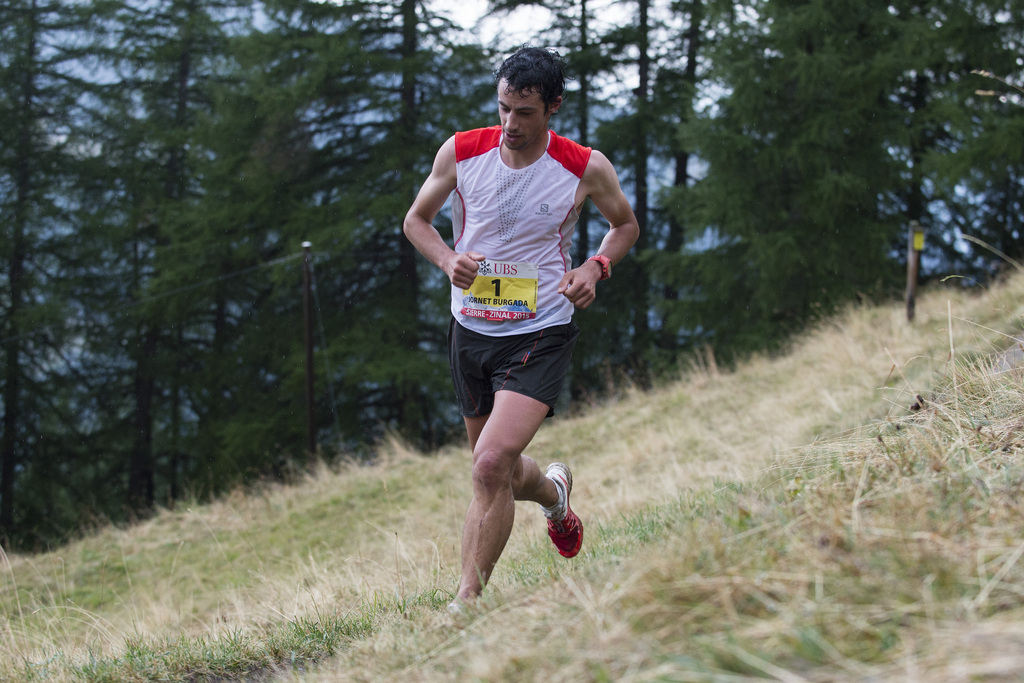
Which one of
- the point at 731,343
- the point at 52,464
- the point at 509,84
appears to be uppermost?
the point at 509,84

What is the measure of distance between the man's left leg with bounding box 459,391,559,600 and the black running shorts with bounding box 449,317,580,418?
3.5 inches

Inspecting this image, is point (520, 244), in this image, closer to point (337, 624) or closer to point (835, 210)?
point (337, 624)

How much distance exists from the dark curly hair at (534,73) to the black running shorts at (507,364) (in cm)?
95

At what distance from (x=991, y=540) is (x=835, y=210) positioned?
15180mm

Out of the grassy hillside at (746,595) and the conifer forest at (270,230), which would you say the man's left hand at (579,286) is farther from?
the conifer forest at (270,230)

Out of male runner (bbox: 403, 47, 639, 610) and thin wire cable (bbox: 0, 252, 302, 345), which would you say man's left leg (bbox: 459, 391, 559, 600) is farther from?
thin wire cable (bbox: 0, 252, 302, 345)

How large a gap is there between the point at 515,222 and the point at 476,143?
0.39 meters

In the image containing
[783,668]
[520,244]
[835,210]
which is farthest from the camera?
[835,210]

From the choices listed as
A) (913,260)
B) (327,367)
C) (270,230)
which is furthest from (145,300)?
(913,260)

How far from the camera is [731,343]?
18.1 m

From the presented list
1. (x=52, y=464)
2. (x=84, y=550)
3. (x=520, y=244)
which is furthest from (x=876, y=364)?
(x=52, y=464)

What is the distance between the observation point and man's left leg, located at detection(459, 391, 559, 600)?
3.13 m

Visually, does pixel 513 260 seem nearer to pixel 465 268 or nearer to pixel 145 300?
pixel 465 268

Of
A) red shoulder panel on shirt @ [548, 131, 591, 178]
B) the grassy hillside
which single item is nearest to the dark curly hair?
red shoulder panel on shirt @ [548, 131, 591, 178]
